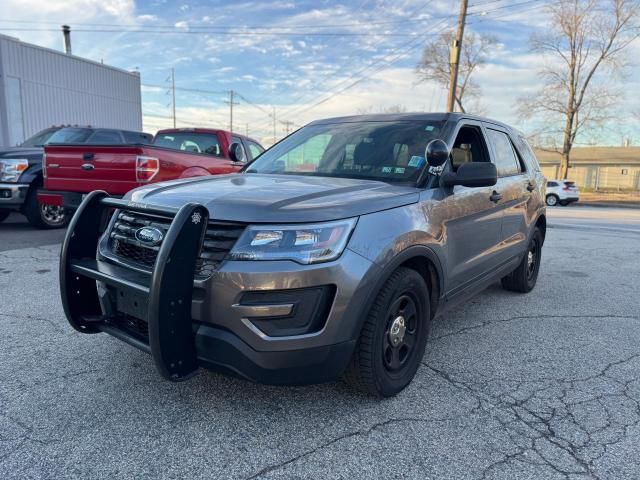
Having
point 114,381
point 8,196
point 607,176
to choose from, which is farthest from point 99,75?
point 607,176

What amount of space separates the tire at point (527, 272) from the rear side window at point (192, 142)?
5.21 meters

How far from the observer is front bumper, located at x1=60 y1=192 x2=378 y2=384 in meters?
2.28

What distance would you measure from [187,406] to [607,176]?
48836 millimetres

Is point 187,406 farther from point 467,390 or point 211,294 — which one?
point 467,390

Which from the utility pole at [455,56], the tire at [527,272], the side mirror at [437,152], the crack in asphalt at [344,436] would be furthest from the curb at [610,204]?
the crack in asphalt at [344,436]

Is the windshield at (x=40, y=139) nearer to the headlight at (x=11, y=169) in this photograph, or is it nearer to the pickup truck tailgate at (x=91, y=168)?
the headlight at (x=11, y=169)

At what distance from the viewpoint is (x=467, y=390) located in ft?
10.1

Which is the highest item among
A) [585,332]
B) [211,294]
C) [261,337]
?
[211,294]

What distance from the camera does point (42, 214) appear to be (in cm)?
870

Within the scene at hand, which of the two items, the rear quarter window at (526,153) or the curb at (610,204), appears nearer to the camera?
the rear quarter window at (526,153)

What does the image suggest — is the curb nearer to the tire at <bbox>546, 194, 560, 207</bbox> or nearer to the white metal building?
the tire at <bbox>546, 194, 560, 207</bbox>

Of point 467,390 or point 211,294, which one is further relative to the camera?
point 467,390

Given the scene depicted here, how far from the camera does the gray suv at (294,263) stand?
2.32 meters

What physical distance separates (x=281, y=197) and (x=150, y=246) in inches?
29.2
